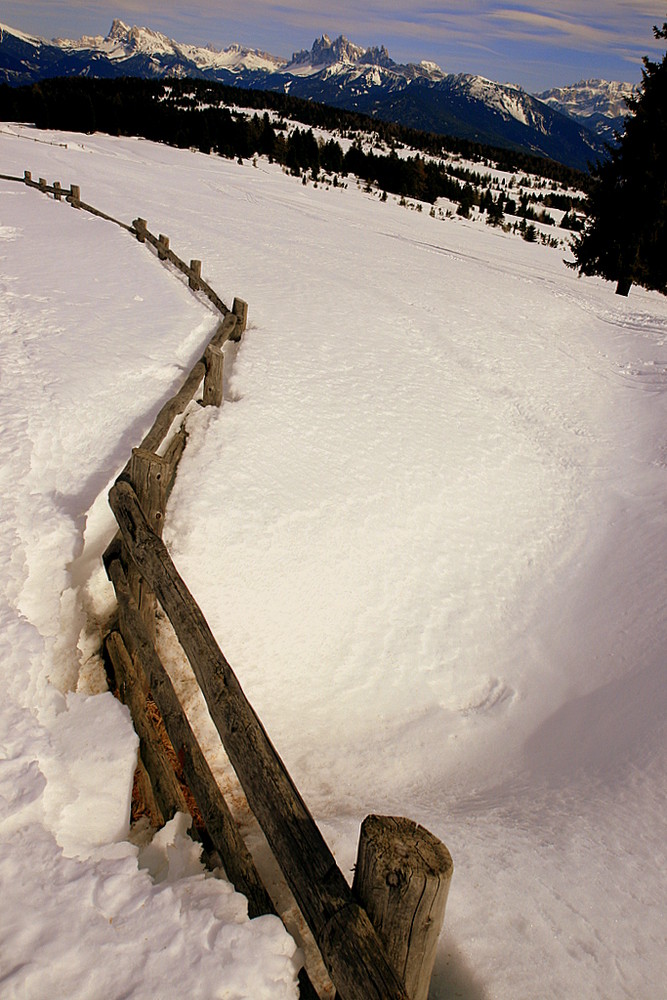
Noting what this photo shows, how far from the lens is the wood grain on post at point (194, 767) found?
107 inches

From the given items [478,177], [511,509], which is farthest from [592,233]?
[478,177]

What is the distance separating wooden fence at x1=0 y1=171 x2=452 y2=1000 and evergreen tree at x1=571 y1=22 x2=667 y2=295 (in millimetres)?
18474

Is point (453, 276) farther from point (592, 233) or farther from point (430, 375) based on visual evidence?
point (430, 375)

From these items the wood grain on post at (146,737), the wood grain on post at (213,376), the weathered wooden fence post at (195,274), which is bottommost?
the wood grain on post at (146,737)

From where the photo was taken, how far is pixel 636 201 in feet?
56.9

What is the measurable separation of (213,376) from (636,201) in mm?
16453

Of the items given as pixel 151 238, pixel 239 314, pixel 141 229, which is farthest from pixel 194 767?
pixel 141 229

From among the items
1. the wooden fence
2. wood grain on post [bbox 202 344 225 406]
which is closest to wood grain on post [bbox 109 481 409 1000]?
the wooden fence

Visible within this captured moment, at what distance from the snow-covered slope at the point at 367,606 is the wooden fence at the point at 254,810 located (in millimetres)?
250

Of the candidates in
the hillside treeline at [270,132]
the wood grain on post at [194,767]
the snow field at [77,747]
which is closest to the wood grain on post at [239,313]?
the snow field at [77,747]

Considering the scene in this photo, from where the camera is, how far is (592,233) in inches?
734

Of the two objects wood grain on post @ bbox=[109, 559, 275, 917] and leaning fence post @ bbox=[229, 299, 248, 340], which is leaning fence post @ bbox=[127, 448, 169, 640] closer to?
wood grain on post @ bbox=[109, 559, 275, 917]

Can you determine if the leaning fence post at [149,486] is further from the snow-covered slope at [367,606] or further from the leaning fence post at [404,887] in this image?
the leaning fence post at [404,887]

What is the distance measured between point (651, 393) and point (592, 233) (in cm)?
1060
